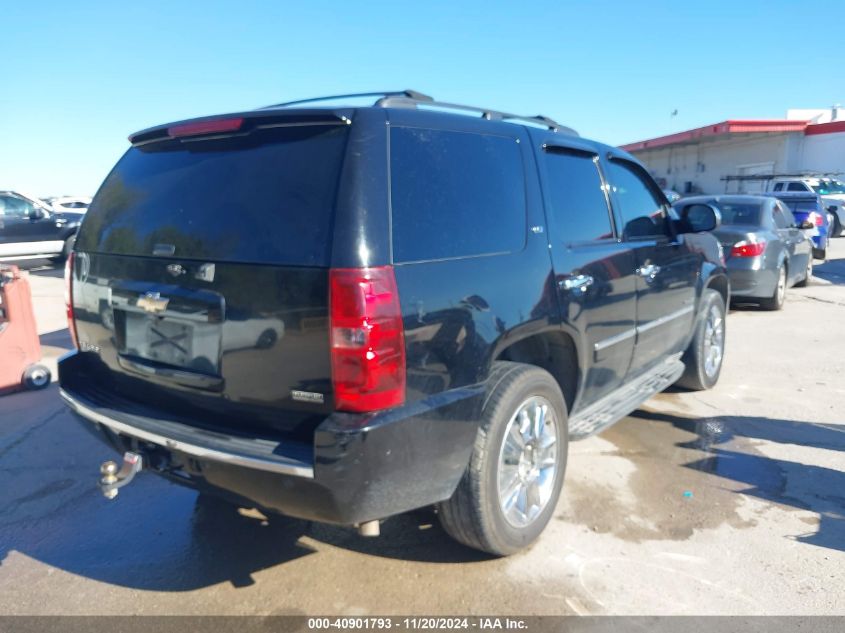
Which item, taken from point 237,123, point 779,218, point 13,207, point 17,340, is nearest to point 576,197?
point 237,123

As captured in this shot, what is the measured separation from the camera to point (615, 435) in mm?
4828

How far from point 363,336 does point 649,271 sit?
2632 mm

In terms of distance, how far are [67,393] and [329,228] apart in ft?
5.71

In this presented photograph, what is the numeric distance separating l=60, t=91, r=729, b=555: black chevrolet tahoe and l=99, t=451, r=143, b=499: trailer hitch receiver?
14 mm

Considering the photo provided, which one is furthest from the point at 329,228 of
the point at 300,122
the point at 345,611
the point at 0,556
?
the point at 0,556

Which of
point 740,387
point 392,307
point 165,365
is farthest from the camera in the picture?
point 740,387

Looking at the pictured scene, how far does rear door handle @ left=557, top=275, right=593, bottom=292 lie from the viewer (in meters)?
3.35

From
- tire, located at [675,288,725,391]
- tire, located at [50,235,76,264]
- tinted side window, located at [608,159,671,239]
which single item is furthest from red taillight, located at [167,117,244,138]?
tire, located at [50,235,76,264]

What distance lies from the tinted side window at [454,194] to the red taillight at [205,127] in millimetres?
694

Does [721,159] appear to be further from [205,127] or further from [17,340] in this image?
[205,127]

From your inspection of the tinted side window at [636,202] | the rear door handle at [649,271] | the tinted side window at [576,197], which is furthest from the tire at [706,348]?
the tinted side window at [576,197]

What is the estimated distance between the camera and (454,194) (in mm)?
2871

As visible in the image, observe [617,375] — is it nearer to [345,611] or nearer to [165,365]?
[345,611]

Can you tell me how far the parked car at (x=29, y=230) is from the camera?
1430 centimetres
